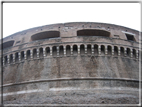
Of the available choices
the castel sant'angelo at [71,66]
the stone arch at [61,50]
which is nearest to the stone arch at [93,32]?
the castel sant'angelo at [71,66]

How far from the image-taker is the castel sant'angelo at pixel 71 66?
27.2ft

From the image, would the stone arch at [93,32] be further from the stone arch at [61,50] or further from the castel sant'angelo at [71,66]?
the stone arch at [61,50]

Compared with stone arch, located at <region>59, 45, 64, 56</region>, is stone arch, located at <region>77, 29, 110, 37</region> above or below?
above

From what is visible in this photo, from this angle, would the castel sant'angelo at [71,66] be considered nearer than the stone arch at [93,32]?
Yes

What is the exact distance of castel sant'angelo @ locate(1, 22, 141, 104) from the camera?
27.2ft

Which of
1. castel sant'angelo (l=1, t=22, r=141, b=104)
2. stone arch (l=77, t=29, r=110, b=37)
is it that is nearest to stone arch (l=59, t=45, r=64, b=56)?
castel sant'angelo (l=1, t=22, r=141, b=104)

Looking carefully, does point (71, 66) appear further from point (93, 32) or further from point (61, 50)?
point (93, 32)

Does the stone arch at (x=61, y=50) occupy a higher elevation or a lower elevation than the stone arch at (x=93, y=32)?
lower

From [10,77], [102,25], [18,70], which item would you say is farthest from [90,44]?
[10,77]

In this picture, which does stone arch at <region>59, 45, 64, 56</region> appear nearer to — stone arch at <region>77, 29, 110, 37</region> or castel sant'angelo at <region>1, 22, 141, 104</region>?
castel sant'angelo at <region>1, 22, 141, 104</region>

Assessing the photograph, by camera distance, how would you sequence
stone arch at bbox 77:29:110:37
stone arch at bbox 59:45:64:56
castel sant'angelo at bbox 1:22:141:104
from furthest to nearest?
stone arch at bbox 77:29:110:37
stone arch at bbox 59:45:64:56
castel sant'angelo at bbox 1:22:141:104

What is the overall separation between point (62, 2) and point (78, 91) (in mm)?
4795

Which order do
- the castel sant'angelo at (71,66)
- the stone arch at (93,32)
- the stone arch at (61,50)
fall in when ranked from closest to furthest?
the castel sant'angelo at (71,66)
the stone arch at (61,50)
the stone arch at (93,32)

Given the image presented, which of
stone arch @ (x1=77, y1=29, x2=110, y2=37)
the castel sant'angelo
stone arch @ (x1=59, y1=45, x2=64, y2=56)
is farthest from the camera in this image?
stone arch @ (x1=77, y1=29, x2=110, y2=37)
